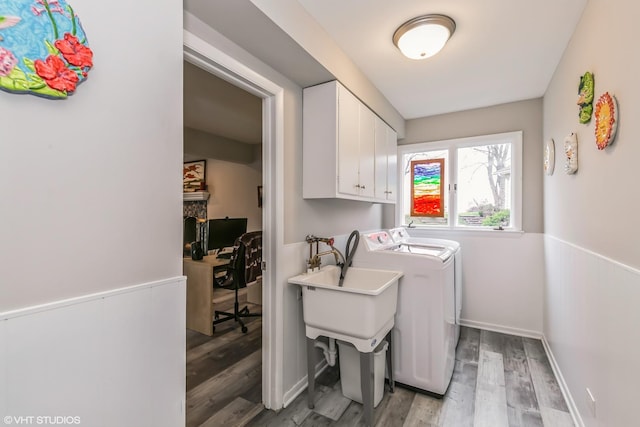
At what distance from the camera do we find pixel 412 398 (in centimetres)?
191

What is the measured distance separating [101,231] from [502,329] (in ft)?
11.5

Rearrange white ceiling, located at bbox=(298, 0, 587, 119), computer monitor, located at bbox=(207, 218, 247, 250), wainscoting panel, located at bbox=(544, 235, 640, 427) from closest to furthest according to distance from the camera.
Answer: wainscoting panel, located at bbox=(544, 235, 640, 427)
white ceiling, located at bbox=(298, 0, 587, 119)
computer monitor, located at bbox=(207, 218, 247, 250)

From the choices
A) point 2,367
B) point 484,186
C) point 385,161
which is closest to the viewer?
point 2,367

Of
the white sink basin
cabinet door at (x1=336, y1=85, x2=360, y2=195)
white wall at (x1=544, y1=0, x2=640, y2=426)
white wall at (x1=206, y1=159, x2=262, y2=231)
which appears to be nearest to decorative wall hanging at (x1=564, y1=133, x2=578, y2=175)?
white wall at (x1=544, y1=0, x2=640, y2=426)

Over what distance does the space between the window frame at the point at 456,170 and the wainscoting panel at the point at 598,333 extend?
875mm

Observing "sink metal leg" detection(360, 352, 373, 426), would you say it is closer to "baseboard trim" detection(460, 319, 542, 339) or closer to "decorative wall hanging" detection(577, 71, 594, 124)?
"decorative wall hanging" detection(577, 71, 594, 124)

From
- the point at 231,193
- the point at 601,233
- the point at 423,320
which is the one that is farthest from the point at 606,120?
the point at 231,193

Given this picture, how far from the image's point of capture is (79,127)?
818 millimetres

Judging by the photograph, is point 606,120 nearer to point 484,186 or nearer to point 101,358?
point 484,186

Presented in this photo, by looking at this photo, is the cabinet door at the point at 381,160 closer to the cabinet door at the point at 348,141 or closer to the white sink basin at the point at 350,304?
the cabinet door at the point at 348,141

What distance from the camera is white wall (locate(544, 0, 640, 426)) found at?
106cm

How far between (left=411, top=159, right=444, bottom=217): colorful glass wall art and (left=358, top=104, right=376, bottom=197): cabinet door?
117 centimetres

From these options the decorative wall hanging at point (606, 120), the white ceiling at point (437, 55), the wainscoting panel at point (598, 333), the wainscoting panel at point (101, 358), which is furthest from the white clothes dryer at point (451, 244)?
the wainscoting panel at point (101, 358)

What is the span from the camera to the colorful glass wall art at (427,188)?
330cm
